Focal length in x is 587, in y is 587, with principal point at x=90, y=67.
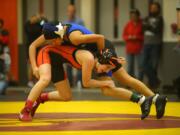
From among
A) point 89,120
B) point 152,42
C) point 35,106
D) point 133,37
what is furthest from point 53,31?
point 133,37

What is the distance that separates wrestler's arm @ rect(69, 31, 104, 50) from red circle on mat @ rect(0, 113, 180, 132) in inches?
32.9

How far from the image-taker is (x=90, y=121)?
6.34 meters

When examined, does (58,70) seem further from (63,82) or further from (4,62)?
(4,62)

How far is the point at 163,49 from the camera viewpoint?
40.2ft

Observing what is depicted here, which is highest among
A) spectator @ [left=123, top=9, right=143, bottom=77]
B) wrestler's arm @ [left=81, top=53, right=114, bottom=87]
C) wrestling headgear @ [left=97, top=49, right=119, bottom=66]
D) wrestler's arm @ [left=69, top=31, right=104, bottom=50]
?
wrestler's arm @ [left=69, top=31, right=104, bottom=50]

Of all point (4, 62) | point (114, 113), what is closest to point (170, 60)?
point (4, 62)

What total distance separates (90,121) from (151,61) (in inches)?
245

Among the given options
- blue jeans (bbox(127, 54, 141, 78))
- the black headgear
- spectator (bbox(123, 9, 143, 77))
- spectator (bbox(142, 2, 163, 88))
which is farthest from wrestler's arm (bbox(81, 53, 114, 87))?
blue jeans (bbox(127, 54, 141, 78))

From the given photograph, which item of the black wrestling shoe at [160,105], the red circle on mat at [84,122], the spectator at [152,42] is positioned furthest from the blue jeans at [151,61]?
the black wrestling shoe at [160,105]

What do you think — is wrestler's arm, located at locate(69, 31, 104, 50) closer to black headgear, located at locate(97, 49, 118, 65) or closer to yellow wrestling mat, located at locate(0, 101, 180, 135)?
black headgear, located at locate(97, 49, 118, 65)

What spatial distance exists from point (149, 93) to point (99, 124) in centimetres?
94

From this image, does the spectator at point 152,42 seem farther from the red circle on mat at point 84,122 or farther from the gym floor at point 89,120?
the red circle on mat at point 84,122

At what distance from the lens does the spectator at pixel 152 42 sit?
11938mm

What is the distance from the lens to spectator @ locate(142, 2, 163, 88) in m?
11.9
